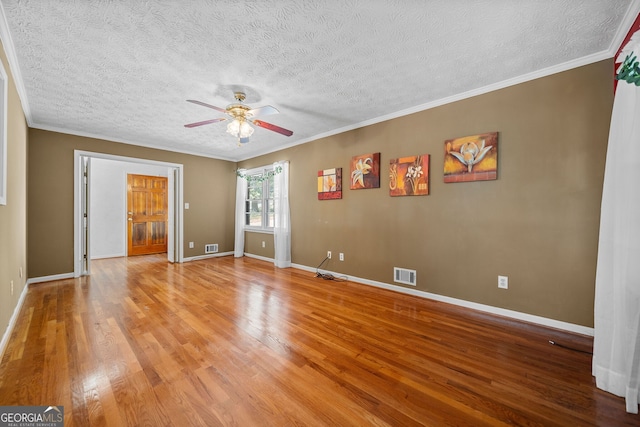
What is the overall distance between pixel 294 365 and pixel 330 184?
10.0 ft

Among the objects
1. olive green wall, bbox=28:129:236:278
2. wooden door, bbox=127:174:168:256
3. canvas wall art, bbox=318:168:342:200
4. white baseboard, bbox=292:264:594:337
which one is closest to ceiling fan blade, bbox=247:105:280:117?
canvas wall art, bbox=318:168:342:200

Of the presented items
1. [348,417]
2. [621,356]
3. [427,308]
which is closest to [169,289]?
[348,417]

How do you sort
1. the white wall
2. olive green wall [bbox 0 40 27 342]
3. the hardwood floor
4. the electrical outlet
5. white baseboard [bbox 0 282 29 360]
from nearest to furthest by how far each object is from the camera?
the hardwood floor < white baseboard [bbox 0 282 29 360] < olive green wall [bbox 0 40 27 342] < the electrical outlet < the white wall

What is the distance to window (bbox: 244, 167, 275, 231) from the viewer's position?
19.2 feet

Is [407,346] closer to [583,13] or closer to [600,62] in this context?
[583,13]

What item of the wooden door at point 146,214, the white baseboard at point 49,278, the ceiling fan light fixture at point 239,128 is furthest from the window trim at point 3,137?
the wooden door at point 146,214

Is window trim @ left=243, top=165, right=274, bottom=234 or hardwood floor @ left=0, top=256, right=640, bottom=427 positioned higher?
window trim @ left=243, top=165, right=274, bottom=234

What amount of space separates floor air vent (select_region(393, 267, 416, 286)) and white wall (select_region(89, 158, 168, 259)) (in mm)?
6594

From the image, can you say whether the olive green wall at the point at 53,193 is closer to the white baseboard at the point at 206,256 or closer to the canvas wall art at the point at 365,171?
the white baseboard at the point at 206,256

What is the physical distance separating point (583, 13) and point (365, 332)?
2.95m

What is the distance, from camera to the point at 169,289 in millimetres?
3629

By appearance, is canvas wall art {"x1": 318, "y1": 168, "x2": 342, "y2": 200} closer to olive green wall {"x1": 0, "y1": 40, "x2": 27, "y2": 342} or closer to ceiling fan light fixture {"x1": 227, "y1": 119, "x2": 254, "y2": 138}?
ceiling fan light fixture {"x1": 227, "y1": 119, "x2": 254, "y2": 138}

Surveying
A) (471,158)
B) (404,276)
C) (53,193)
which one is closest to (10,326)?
(53,193)

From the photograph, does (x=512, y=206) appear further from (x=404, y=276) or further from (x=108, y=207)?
(x=108, y=207)
